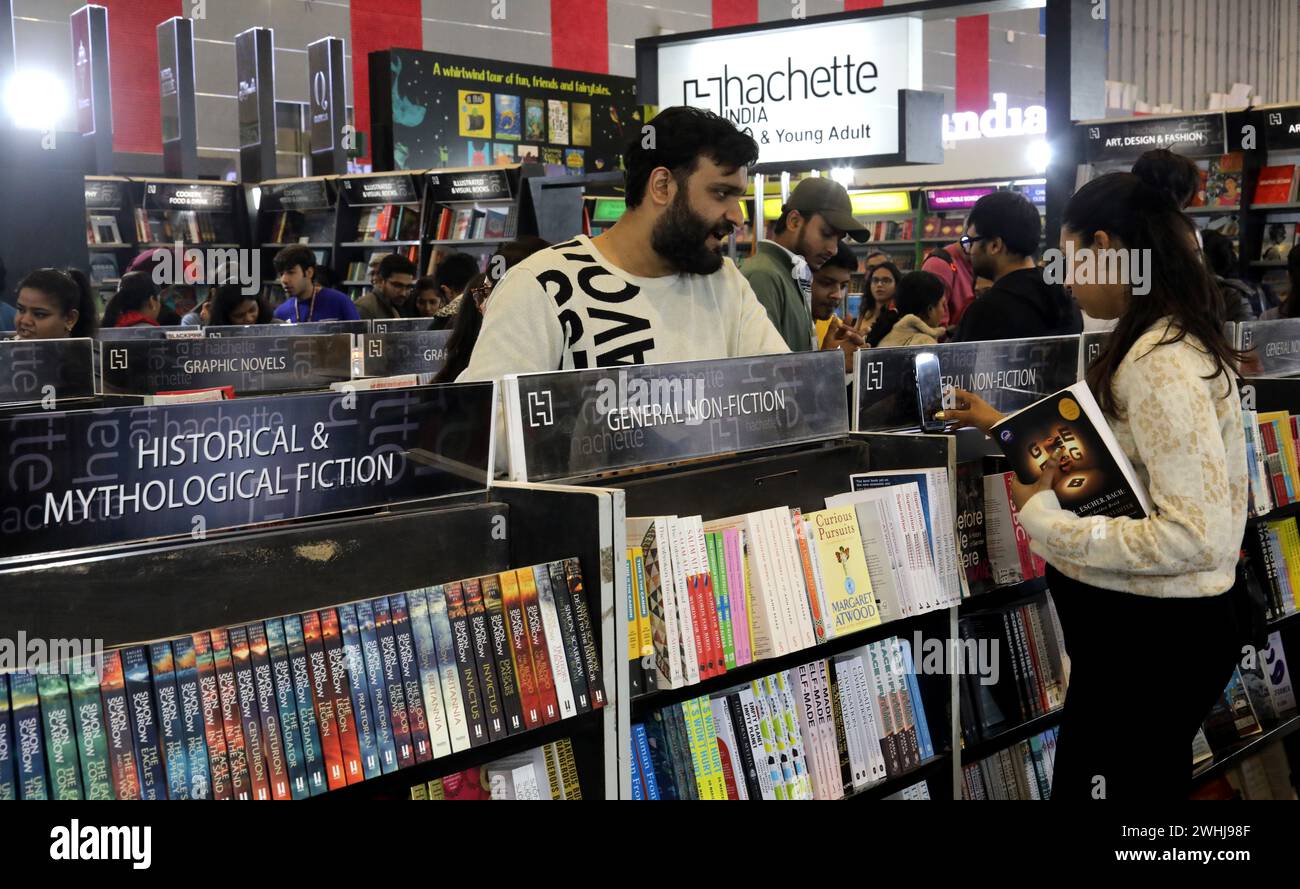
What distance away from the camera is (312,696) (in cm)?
163

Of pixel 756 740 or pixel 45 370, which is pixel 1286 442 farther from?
pixel 45 370

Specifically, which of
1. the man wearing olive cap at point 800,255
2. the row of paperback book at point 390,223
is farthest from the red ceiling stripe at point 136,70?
the man wearing olive cap at point 800,255

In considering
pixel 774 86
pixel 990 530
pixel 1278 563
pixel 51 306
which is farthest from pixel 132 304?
pixel 1278 563

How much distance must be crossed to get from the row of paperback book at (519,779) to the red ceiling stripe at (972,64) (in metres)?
19.8

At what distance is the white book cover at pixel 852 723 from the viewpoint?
2.36 metres

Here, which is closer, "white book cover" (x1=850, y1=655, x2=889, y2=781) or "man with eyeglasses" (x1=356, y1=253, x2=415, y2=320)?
"white book cover" (x1=850, y1=655, x2=889, y2=781)

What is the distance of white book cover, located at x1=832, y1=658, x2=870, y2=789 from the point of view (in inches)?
92.8

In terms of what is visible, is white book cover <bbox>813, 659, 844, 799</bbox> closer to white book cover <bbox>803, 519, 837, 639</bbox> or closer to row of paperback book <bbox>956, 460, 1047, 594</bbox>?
white book cover <bbox>803, 519, 837, 639</bbox>

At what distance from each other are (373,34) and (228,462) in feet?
45.0

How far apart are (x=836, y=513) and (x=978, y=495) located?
47cm

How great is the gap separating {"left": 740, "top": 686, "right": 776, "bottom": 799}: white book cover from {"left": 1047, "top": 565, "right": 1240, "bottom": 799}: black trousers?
55 cm

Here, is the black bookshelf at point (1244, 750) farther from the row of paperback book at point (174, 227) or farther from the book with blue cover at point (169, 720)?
the row of paperback book at point (174, 227)

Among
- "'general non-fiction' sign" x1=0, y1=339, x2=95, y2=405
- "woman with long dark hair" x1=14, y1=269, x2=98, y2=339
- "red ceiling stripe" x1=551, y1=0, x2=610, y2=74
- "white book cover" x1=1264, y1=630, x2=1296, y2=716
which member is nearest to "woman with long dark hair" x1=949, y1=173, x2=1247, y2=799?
"white book cover" x1=1264, y1=630, x2=1296, y2=716
